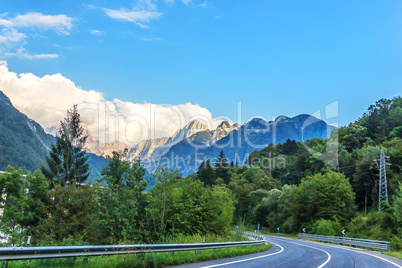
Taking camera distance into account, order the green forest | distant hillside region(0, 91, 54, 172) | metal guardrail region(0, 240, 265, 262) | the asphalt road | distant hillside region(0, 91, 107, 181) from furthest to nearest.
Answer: distant hillside region(0, 91, 54, 172)
distant hillside region(0, 91, 107, 181)
the green forest
the asphalt road
metal guardrail region(0, 240, 265, 262)

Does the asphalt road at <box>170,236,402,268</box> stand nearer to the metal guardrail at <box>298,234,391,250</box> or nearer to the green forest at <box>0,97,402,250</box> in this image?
the green forest at <box>0,97,402,250</box>

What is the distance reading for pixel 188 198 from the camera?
2614 centimetres

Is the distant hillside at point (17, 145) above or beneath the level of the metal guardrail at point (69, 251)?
above

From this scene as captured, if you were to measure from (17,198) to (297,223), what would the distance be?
47.3 meters

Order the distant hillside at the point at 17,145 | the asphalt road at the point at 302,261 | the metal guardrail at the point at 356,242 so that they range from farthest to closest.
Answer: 1. the distant hillside at the point at 17,145
2. the metal guardrail at the point at 356,242
3. the asphalt road at the point at 302,261

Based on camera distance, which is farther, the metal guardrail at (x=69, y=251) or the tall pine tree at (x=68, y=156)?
the tall pine tree at (x=68, y=156)

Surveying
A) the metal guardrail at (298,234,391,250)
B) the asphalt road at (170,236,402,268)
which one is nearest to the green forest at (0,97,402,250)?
the metal guardrail at (298,234,391,250)

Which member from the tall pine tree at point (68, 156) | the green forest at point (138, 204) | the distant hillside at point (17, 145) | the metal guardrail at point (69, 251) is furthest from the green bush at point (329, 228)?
the distant hillside at point (17, 145)

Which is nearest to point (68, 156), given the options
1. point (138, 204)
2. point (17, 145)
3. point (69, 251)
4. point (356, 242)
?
point (138, 204)

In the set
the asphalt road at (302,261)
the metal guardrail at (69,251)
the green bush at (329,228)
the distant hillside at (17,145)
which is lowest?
the green bush at (329,228)

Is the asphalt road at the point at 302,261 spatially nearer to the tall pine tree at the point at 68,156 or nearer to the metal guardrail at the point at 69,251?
the metal guardrail at the point at 69,251

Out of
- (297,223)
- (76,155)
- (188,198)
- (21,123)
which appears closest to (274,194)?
(297,223)

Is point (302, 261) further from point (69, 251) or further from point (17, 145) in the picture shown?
point (17, 145)

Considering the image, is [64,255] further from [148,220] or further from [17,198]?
[17,198]
